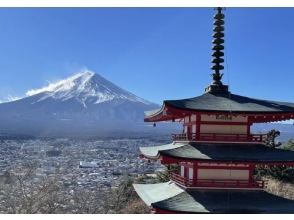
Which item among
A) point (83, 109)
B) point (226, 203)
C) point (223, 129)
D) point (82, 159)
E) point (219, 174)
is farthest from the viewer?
point (83, 109)

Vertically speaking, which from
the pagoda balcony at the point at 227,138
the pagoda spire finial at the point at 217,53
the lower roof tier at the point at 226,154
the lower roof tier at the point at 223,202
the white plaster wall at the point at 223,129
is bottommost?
the lower roof tier at the point at 223,202

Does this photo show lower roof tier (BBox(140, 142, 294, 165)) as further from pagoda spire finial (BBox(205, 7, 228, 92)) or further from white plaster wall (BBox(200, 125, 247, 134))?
pagoda spire finial (BBox(205, 7, 228, 92))

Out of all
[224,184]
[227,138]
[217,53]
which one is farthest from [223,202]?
[217,53]

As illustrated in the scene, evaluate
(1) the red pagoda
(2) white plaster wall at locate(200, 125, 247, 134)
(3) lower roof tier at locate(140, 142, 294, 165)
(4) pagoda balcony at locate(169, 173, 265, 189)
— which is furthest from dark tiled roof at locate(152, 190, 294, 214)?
(2) white plaster wall at locate(200, 125, 247, 134)

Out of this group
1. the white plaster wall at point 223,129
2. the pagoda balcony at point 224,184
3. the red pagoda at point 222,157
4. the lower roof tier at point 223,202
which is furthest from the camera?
the white plaster wall at point 223,129

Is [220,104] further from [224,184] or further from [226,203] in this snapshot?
[226,203]

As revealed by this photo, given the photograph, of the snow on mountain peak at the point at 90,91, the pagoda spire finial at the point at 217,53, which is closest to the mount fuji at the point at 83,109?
the snow on mountain peak at the point at 90,91

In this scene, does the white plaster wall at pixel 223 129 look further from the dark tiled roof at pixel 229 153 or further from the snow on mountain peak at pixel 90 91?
the snow on mountain peak at pixel 90 91
